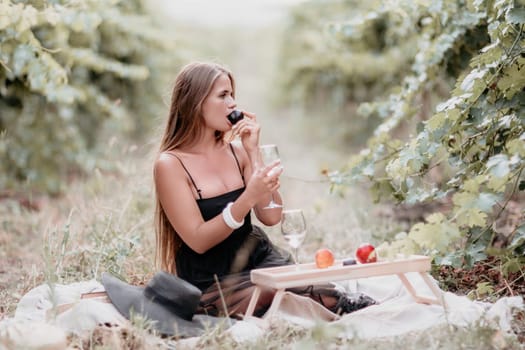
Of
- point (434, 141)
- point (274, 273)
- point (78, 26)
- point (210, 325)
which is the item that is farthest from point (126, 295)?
point (78, 26)

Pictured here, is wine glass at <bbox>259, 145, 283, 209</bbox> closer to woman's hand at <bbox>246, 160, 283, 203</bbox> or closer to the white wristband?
woman's hand at <bbox>246, 160, 283, 203</bbox>

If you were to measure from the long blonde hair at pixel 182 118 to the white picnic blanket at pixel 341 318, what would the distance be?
462 mm

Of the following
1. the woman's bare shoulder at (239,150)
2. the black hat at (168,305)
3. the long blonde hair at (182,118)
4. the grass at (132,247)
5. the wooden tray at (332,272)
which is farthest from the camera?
the woman's bare shoulder at (239,150)

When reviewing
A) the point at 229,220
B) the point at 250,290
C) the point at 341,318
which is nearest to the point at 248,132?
the point at 229,220

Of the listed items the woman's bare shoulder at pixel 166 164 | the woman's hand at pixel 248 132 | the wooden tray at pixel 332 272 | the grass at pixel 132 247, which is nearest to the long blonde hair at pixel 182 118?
the woman's bare shoulder at pixel 166 164

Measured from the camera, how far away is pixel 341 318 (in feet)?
11.9

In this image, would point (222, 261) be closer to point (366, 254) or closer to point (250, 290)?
point (250, 290)

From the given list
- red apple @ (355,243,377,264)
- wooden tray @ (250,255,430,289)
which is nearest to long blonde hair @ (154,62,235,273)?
wooden tray @ (250,255,430,289)

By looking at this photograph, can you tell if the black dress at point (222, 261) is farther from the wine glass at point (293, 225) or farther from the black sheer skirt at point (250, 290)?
the wine glass at point (293, 225)

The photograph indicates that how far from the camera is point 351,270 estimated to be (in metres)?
3.36

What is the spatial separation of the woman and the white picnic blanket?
0.63 ft

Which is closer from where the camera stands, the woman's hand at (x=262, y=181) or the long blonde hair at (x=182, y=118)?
the woman's hand at (x=262, y=181)

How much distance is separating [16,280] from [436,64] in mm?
3314

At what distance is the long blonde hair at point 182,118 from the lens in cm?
397
